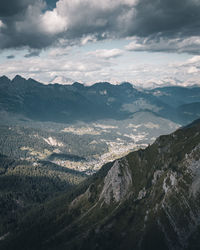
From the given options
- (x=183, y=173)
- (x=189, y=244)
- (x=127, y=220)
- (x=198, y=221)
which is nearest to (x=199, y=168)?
(x=183, y=173)

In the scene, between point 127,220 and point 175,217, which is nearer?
point 175,217

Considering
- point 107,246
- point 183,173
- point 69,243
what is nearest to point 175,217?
point 183,173

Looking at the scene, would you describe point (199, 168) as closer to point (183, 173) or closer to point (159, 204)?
point (183, 173)

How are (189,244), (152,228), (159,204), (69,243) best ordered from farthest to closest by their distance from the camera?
(69,243)
(159,204)
(152,228)
(189,244)

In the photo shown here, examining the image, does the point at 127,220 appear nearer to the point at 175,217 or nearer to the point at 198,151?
the point at 175,217

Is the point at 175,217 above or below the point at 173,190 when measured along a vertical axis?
below

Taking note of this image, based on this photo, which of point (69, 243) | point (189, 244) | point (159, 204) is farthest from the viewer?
→ point (69, 243)

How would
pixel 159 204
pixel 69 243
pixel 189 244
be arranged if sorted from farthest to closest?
pixel 69 243, pixel 159 204, pixel 189 244

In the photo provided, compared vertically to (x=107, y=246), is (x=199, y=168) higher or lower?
higher

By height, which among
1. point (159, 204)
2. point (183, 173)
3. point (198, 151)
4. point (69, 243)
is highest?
point (198, 151)
